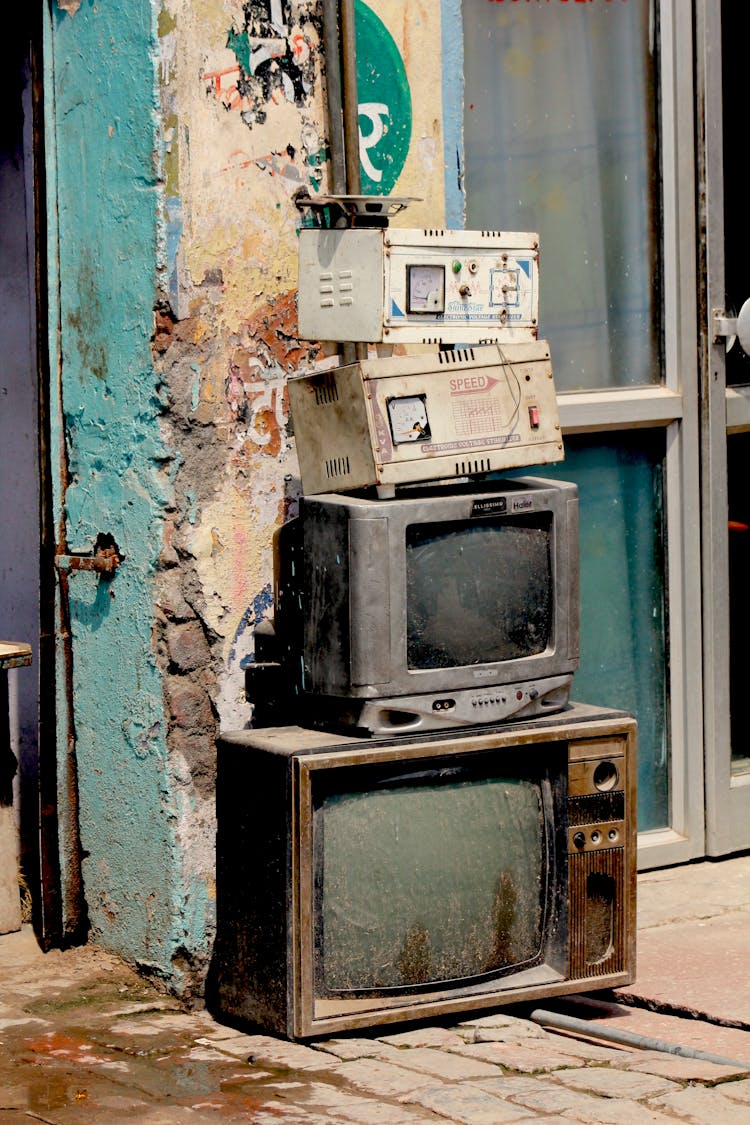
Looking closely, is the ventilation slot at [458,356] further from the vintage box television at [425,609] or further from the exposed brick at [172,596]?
the exposed brick at [172,596]

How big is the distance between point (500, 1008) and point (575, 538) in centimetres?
106

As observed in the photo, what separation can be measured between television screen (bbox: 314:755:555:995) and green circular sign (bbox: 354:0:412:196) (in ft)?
4.78

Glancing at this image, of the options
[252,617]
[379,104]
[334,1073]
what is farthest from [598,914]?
[379,104]

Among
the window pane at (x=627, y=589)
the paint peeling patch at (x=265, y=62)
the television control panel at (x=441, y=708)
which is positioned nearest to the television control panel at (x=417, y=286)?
the paint peeling patch at (x=265, y=62)

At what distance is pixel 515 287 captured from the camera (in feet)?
13.5

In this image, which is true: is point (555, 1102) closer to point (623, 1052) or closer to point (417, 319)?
point (623, 1052)

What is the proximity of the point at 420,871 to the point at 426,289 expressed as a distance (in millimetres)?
1223

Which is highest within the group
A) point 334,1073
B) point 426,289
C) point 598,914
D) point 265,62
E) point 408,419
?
point 265,62

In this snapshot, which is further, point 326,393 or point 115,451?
point 115,451

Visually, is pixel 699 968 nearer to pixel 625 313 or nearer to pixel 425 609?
pixel 425 609

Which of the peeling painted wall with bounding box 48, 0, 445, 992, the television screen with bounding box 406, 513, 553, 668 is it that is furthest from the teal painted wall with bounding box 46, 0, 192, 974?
the television screen with bounding box 406, 513, 553, 668

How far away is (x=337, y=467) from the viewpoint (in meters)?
3.91

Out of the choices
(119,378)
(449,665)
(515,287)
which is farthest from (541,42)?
(449,665)

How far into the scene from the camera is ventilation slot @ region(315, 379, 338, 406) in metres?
3.88
